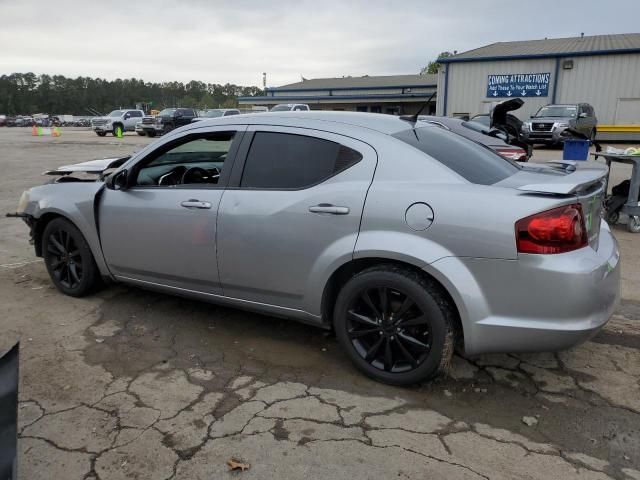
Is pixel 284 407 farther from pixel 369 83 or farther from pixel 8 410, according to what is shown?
pixel 369 83

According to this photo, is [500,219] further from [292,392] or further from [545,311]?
[292,392]

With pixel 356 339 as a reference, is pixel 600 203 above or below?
above

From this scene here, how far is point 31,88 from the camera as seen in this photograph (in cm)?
12131

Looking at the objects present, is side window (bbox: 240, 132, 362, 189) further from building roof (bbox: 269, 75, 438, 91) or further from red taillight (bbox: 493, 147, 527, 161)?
building roof (bbox: 269, 75, 438, 91)

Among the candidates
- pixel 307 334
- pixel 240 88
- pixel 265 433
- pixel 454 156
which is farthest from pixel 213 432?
pixel 240 88

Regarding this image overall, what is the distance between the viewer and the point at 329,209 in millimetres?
3111

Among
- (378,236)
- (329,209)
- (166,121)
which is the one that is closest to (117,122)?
(166,121)

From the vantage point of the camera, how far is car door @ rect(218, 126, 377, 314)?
3.12 meters

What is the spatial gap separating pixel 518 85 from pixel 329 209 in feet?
95.9

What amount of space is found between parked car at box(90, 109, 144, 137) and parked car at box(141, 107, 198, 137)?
3.38 metres

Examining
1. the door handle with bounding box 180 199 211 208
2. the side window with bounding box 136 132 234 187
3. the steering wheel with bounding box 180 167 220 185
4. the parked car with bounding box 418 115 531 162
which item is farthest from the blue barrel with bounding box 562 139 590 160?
the door handle with bounding box 180 199 211 208

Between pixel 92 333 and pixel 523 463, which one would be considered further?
pixel 92 333

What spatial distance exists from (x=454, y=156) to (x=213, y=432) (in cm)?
214

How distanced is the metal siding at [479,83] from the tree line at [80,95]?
85.7 metres
